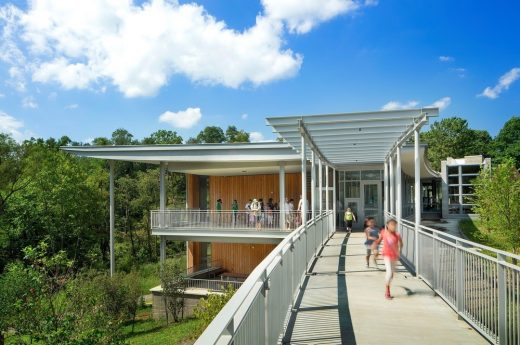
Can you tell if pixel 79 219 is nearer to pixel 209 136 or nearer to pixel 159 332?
pixel 159 332

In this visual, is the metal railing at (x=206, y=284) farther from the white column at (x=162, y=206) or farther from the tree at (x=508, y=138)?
the tree at (x=508, y=138)

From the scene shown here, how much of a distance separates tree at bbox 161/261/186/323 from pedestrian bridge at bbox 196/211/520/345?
12.7 m

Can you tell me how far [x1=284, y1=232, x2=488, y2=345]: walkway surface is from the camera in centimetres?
516

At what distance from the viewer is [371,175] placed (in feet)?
76.2

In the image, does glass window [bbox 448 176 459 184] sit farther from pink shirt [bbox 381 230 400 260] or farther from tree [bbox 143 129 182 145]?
tree [bbox 143 129 182 145]

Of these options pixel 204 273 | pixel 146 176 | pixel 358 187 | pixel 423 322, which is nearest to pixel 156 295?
pixel 204 273

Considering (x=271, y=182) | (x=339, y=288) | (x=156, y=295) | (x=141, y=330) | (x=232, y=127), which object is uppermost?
(x=232, y=127)

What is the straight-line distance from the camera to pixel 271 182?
25.2 metres

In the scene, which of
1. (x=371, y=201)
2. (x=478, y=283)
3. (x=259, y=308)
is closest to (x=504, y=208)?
(x=371, y=201)

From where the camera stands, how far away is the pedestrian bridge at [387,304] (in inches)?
143

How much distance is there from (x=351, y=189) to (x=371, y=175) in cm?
143

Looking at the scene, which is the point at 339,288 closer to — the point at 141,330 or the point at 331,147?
the point at 331,147

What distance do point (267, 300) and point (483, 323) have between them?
117 inches

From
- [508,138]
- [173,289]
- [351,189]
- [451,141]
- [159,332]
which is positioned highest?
[508,138]
